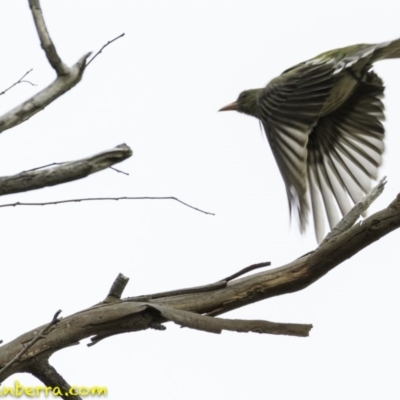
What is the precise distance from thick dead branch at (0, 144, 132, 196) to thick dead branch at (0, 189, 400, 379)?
0.85 m

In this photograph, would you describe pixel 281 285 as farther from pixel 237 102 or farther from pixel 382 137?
pixel 237 102

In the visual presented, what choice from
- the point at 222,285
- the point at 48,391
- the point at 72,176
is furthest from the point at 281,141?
the point at 72,176

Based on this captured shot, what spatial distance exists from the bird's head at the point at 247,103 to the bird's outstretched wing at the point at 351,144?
21.9 inches

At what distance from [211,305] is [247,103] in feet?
9.94

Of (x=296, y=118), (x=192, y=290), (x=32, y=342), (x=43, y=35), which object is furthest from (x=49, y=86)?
(x=296, y=118)

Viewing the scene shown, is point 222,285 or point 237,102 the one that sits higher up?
→ point 237,102

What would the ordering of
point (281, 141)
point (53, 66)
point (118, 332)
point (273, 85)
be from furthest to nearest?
1. point (273, 85)
2. point (281, 141)
3. point (118, 332)
4. point (53, 66)

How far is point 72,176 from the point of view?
2.86m

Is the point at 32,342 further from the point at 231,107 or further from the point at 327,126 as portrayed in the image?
the point at 231,107

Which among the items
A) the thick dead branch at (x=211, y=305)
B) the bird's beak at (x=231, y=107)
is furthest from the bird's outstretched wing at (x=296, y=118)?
the thick dead branch at (x=211, y=305)

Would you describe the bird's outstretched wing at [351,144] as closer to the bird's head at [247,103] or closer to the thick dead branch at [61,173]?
the bird's head at [247,103]

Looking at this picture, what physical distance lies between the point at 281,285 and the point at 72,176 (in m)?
1.09

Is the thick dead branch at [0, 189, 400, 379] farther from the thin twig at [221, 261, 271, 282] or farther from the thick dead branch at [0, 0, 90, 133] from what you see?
the thick dead branch at [0, 0, 90, 133]

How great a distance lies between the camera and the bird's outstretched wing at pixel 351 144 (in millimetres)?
5863
